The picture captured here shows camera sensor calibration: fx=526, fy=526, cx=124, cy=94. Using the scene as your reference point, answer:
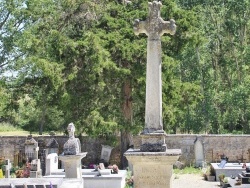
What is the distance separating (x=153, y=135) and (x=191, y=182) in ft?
45.1

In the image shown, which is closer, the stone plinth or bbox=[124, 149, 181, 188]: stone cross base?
bbox=[124, 149, 181, 188]: stone cross base

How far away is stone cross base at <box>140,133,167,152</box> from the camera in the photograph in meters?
9.45

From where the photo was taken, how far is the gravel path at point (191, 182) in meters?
21.5

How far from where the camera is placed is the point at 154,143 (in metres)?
9.53

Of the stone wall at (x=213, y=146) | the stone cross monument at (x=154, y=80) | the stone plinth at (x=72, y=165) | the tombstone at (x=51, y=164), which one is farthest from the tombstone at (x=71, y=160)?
the stone wall at (x=213, y=146)

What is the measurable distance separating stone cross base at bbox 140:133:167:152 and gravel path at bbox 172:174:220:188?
40.2 feet

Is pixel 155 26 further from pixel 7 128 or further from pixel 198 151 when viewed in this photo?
pixel 7 128

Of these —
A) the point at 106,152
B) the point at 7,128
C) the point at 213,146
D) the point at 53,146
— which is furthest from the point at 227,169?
the point at 7,128

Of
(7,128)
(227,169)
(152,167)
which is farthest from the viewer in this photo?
(7,128)

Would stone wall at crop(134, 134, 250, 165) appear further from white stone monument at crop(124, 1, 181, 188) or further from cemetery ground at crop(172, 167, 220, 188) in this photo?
white stone monument at crop(124, 1, 181, 188)

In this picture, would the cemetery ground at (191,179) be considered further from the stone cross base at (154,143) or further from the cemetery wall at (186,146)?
the stone cross base at (154,143)

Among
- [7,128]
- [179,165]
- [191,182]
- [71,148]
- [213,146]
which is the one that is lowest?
[191,182]

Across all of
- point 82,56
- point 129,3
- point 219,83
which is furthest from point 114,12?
point 219,83

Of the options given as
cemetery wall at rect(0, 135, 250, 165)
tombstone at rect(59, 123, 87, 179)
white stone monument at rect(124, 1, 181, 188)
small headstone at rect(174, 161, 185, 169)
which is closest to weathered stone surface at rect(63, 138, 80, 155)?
tombstone at rect(59, 123, 87, 179)
